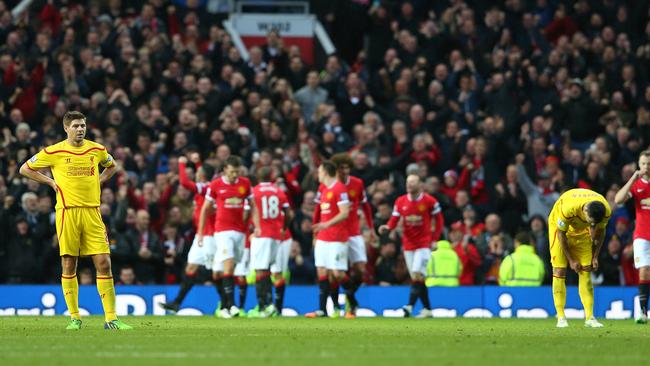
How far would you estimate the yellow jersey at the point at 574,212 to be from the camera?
53.2 ft

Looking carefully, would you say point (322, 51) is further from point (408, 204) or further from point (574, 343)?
point (574, 343)

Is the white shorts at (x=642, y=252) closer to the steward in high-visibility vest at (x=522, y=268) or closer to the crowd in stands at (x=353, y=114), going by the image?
the steward in high-visibility vest at (x=522, y=268)

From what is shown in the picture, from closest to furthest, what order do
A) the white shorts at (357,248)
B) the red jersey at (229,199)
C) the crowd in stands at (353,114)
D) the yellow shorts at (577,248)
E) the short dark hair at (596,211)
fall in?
the short dark hair at (596,211) < the yellow shorts at (577,248) < the red jersey at (229,199) < the white shorts at (357,248) < the crowd in stands at (353,114)

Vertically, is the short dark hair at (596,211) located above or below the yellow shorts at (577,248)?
above

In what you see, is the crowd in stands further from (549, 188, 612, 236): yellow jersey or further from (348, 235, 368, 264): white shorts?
(549, 188, 612, 236): yellow jersey

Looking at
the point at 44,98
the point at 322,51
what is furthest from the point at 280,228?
the point at 322,51

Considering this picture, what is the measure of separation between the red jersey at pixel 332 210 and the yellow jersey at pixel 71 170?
627cm

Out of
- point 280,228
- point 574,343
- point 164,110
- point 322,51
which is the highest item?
point 322,51

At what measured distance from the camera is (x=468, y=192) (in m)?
25.7

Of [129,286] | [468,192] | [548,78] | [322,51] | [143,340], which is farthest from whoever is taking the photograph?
[322,51]

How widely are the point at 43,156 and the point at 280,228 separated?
6.85 meters

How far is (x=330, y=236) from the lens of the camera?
21125 millimetres

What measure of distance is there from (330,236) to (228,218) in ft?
5.44

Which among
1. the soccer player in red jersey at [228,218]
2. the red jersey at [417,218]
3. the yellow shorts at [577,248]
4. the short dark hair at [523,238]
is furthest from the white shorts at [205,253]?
the yellow shorts at [577,248]
